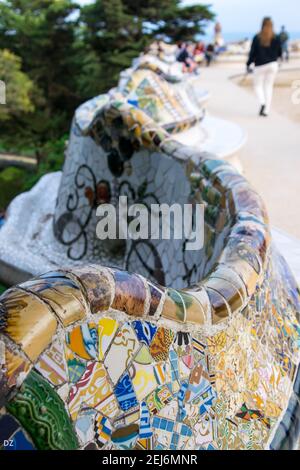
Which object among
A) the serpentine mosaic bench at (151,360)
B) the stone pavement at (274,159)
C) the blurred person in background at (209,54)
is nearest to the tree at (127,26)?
the blurred person in background at (209,54)

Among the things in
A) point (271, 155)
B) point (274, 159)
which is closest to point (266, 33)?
point (271, 155)

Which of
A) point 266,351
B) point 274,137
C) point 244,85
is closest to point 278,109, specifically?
point 274,137

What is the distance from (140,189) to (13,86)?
37.6 ft

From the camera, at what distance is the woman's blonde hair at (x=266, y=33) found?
7.67 metres

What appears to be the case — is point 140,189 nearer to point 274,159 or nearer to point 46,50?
point 274,159

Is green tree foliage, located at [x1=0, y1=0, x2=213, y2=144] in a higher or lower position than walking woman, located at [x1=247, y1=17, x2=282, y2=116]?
lower

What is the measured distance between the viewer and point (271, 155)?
7277 millimetres

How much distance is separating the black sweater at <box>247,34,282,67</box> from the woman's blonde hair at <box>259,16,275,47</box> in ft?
0.16

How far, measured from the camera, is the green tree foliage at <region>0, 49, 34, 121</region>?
14547 millimetres

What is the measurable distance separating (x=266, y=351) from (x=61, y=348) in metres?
1.14

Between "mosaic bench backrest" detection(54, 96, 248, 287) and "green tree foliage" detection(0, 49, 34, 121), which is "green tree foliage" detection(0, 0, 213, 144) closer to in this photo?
"green tree foliage" detection(0, 49, 34, 121)

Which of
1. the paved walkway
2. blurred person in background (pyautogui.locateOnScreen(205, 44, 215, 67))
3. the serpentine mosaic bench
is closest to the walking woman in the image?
the paved walkway

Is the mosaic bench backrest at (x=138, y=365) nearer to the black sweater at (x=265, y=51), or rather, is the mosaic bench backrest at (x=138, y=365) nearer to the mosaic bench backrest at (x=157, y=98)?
the mosaic bench backrest at (x=157, y=98)

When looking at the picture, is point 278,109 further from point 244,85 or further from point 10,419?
point 10,419
